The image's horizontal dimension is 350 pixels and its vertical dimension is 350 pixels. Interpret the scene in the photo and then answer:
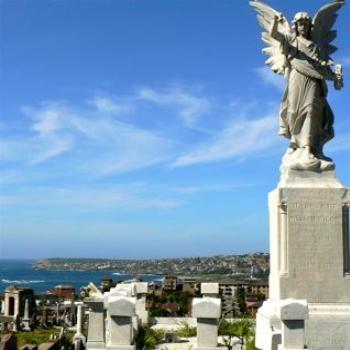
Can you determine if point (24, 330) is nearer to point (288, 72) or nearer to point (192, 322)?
point (192, 322)

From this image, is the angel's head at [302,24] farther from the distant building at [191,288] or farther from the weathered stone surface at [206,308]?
the distant building at [191,288]

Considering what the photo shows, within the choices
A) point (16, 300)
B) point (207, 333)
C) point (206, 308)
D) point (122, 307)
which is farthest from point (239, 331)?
point (16, 300)

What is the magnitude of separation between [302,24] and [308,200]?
13.4 ft

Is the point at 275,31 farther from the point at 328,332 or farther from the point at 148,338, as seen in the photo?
the point at 148,338

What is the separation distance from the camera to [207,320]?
1148 centimetres

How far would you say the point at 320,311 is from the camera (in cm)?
1343

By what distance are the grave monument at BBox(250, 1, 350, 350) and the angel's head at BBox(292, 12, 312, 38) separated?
0.07 feet

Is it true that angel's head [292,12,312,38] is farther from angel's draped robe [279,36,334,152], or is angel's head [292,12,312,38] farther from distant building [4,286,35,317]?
distant building [4,286,35,317]

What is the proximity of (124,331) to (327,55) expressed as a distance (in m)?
8.04

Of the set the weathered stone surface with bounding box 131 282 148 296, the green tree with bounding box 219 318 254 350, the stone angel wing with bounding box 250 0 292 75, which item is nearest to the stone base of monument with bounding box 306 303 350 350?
the green tree with bounding box 219 318 254 350

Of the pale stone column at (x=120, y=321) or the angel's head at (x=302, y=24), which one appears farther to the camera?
the angel's head at (x=302, y=24)

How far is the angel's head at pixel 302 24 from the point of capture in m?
14.8

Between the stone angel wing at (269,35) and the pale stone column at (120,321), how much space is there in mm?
6914

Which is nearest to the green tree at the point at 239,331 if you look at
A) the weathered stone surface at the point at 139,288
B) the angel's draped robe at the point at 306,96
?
the weathered stone surface at the point at 139,288
